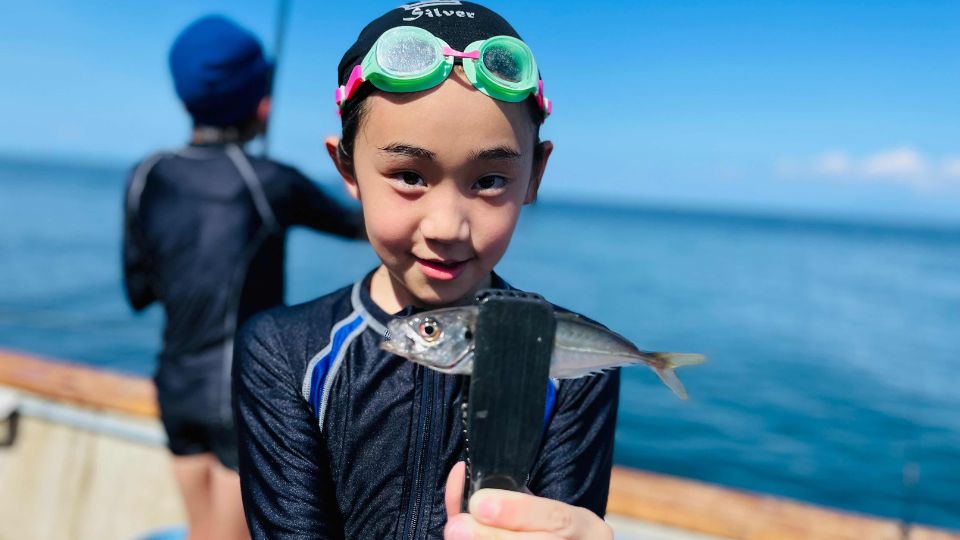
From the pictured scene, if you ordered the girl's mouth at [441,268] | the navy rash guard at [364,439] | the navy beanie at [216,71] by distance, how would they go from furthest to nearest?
the navy beanie at [216,71] < the navy rash guard at [364,439] < the girl's mouth at [441,268]

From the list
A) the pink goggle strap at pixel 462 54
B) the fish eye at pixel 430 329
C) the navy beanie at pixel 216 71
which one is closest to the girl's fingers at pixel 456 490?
the fish eye at pixel 430 329

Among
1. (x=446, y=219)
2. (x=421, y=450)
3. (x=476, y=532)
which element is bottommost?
(x=421, y=450)

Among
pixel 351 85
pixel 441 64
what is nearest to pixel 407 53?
pixel 441 64

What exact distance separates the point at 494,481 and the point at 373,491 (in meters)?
0.72

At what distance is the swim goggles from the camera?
1447 millimetres

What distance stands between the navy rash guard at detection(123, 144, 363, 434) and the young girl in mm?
1426

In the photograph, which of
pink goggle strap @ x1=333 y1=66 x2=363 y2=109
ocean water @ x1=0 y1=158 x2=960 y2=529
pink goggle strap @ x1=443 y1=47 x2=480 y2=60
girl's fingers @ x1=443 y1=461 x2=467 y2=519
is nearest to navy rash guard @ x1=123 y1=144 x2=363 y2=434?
ocean water @ x1=0 y1=158 x2=960 y2=529

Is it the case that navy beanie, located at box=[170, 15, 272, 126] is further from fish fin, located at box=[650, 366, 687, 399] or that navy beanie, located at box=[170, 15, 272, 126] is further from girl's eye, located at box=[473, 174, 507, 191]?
fish fin, located at box=[650, 366, 687, 399]

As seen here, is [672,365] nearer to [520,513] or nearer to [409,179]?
[520,513]

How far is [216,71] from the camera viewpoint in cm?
332

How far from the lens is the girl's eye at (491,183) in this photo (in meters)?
1.51

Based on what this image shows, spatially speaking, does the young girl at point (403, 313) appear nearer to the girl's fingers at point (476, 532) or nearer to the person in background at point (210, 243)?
the girl's fingers at point (476, 532)

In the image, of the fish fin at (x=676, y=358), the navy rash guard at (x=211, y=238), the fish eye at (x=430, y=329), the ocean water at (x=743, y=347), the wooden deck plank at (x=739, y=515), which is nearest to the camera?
the fish eye at (x=430, y=329)

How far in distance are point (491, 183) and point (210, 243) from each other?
2.07m
